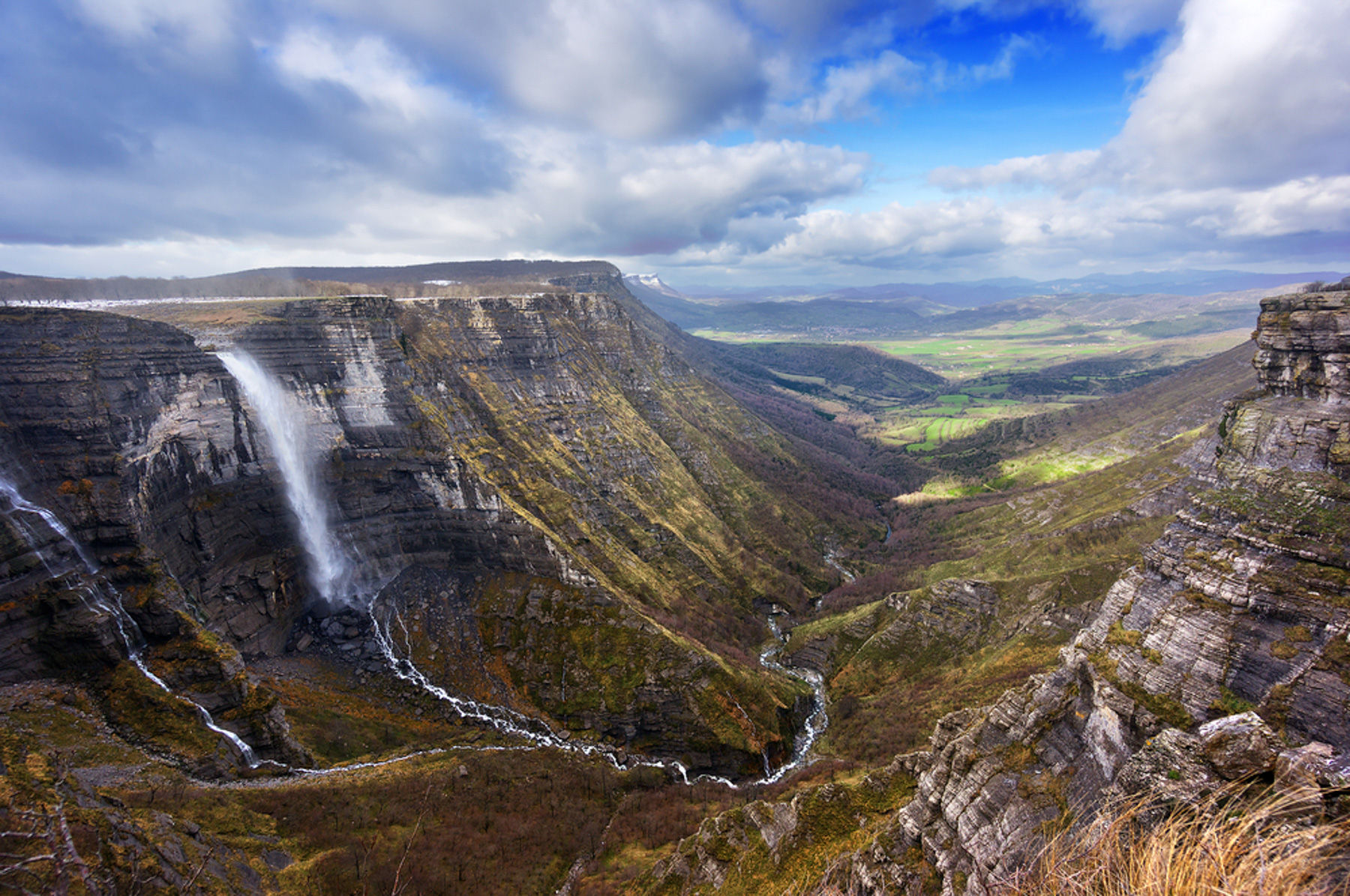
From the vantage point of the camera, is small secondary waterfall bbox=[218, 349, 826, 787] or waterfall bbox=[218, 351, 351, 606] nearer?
small secondary waterfall bbox=[218, 349, 826, 787]

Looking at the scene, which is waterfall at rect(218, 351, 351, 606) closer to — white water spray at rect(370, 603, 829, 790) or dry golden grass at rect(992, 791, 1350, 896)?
white water spray at rect(370, 603, 829, 790)

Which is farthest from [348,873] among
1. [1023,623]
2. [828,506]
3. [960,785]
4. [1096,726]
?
[828,506]

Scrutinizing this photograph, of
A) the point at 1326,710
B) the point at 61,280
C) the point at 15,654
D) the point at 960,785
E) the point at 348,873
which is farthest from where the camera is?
the point at 61,280

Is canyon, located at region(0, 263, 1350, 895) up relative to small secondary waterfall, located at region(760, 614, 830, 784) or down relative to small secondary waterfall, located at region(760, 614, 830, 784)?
up

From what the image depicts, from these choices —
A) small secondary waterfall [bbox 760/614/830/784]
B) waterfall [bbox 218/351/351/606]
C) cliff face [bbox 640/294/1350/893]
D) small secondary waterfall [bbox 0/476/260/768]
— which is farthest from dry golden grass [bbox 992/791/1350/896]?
waterfall [bbox 218/351/351/606]

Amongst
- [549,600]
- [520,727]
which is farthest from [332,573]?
[520,727]

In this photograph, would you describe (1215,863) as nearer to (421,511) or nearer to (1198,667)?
(1198,667)

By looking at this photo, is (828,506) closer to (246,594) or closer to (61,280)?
(246,594)
